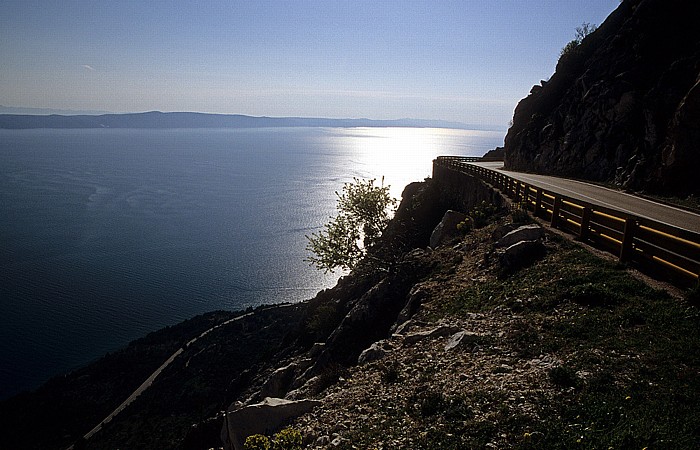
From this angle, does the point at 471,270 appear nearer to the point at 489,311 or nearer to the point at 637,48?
the point at 489,311

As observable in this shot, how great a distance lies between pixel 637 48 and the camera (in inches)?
1341

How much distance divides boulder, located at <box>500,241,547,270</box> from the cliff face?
14626 millimetres

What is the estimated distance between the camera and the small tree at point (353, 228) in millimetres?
28609

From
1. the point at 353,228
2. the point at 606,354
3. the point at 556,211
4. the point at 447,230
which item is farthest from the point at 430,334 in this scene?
the point at 353,228

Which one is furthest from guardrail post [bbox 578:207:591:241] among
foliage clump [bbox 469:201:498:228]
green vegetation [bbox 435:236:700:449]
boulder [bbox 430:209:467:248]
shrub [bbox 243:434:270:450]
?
shrub [bbox 243:434:270:450]

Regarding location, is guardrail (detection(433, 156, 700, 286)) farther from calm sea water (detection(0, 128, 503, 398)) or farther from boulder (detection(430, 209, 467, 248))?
calm sea water (detection(0, 128, 503, 398))

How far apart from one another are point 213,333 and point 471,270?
151ft

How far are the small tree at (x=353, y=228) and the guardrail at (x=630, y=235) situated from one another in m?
11.8

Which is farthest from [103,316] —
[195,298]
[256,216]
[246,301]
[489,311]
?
[489,311]

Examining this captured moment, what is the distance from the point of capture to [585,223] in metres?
15.6

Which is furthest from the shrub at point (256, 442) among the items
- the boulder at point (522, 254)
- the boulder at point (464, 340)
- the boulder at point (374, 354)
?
the boulder at point (522, 254)

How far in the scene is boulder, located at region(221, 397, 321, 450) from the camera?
11.1 meters

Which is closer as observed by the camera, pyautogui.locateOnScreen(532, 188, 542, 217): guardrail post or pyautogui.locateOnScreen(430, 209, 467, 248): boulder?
pyautogui.locateOnScreen(532, 188, 542, 217): guardrail post

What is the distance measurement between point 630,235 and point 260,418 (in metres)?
12.0
